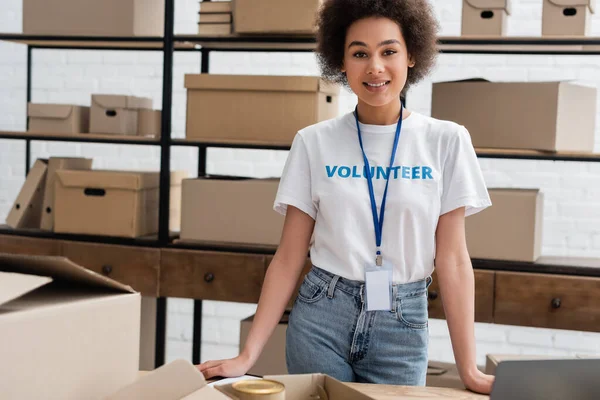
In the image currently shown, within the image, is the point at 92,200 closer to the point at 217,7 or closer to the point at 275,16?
the point at 217,7

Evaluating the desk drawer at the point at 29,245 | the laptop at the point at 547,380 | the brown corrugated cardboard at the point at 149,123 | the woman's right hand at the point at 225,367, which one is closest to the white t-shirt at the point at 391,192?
the woman's right hand at the point at 225,367

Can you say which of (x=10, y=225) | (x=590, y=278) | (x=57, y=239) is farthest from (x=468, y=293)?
(x=10, y=225)

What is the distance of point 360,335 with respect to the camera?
1333mm

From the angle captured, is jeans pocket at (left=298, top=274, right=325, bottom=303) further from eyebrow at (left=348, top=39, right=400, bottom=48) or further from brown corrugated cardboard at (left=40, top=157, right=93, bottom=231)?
brown corrugated cardboard at (left=40, top=157, right=93, bottom=231)

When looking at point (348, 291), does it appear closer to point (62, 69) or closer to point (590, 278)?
point (590, 278)

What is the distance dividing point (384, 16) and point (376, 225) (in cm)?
39

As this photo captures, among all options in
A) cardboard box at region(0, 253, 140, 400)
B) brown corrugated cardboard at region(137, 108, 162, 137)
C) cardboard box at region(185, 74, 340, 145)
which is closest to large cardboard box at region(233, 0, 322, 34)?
cardboard box at region(185, 74, 340, 145)

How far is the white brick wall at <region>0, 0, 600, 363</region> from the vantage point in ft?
10.3

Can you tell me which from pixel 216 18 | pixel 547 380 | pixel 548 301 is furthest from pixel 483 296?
pixel 547 380

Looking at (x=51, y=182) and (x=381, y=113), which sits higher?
(x=381, y=113)

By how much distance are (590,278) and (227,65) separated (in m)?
1.81

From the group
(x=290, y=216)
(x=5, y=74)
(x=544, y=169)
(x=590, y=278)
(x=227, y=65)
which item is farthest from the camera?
(x=5, y=74)

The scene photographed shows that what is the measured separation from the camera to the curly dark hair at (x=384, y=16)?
141 centimetres

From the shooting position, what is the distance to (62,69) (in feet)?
11.9
